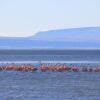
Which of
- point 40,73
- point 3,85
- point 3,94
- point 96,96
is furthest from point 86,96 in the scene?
point 40,73

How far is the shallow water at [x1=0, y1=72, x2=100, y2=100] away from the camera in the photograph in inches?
1607

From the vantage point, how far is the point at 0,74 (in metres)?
58.6

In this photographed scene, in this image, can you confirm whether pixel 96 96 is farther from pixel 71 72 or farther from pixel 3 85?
pixel 71 72

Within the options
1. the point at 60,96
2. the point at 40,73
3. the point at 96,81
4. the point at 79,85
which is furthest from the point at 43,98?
the point at 40,73

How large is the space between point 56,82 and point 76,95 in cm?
851

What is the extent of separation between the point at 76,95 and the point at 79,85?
599 centimetres

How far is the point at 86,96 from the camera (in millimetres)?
40719

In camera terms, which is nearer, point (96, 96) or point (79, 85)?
point (96, 96)

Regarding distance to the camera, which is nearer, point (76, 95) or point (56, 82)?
point (76, 95)

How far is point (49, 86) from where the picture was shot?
46.6 metres

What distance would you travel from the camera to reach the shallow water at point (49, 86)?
40.8 metres

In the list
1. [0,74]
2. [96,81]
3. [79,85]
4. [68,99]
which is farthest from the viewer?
[0,74]

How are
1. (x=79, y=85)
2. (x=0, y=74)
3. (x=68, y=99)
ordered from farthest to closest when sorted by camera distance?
(x=0, y=74) → (x=79, y=85) → (x=68, y=99)

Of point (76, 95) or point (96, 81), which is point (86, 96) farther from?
point (96, 81)
